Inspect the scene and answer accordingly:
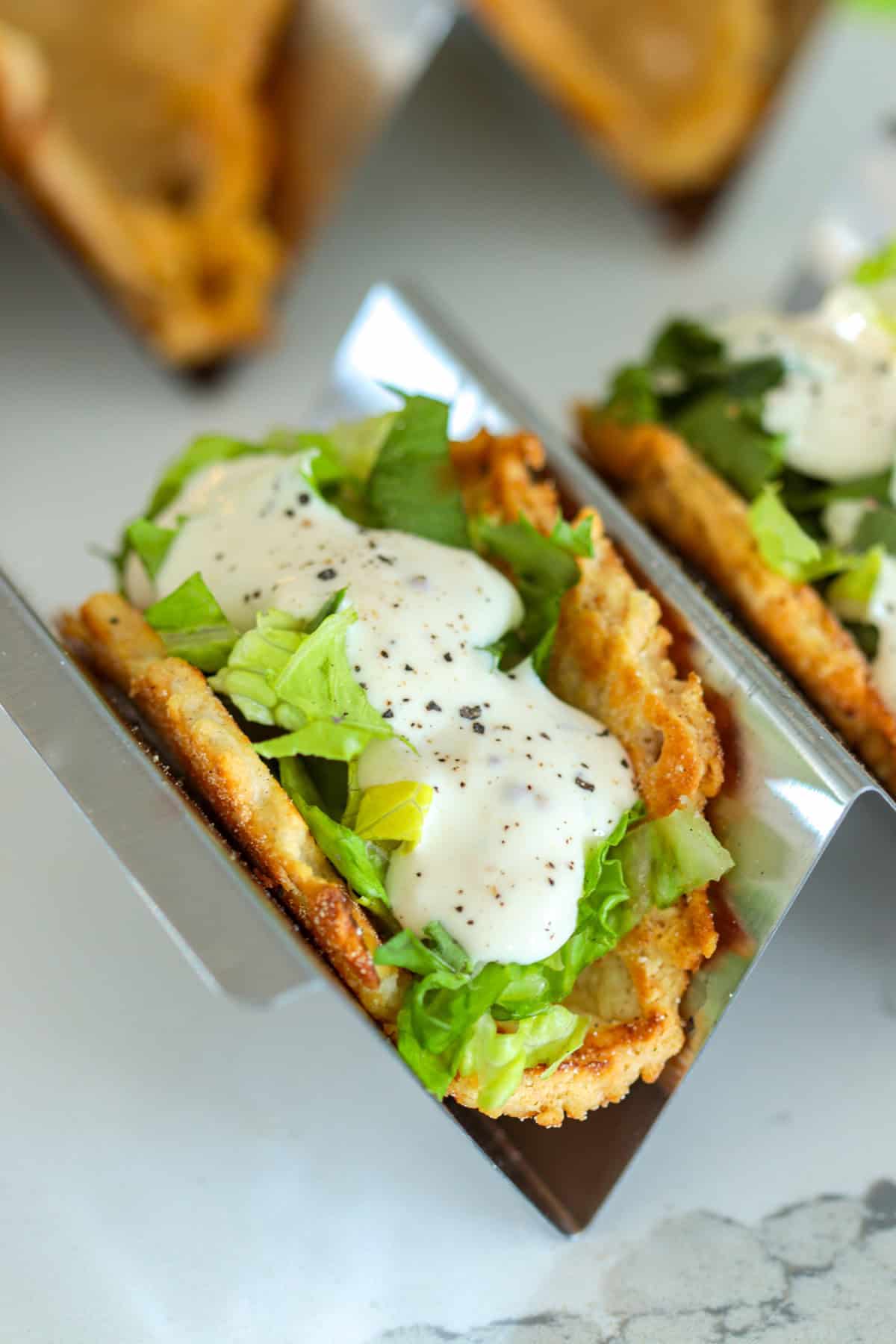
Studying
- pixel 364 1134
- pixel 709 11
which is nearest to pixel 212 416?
pixel 709 11

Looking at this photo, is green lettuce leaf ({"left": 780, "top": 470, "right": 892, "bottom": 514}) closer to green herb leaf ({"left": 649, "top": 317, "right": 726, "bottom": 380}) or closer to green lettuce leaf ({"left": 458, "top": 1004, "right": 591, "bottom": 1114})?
green herb leaf ({"left": 649, "top": 317, "right": 726, "bottom": 380})

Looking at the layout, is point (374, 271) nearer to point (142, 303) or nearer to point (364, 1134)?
point (142, 303)

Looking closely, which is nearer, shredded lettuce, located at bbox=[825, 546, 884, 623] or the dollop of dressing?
shredded lettuce, located at bbox=[825, 546, 884, 623]

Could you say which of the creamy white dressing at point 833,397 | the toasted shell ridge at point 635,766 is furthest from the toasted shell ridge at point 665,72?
the toasted shell ridge at point 635,766

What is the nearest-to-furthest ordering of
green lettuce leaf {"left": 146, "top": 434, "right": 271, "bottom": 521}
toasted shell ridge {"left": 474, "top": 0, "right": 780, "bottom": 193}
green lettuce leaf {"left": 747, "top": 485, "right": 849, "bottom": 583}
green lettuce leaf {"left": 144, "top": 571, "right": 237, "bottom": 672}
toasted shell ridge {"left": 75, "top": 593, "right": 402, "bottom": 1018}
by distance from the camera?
toasted shell ridge {"left": 75, "top": 593, "right": 402, "bottom": 1018} → green lettuce leaf {"left": 144, "top": 571, "right": 237, "bottom": 672} → green lettuce leaf {"left": 747, "top": 485, "right": 849, "bottom": 583} → green lettuce leaf {"left": 146, "top": 434, "right": 271, "bottom": 521} → toasted shell ridge {"left": 474, "top": 0, "right": 780, "bottom": 193}

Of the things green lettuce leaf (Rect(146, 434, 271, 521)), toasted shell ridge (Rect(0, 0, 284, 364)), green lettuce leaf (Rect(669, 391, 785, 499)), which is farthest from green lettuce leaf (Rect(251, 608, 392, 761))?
toasted shell ridge (Rect(0, 0, 284, 364))

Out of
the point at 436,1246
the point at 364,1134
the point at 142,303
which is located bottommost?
the point at 436,1246

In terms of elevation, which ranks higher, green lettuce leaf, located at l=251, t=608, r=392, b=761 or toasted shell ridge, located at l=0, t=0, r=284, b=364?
toasted shell ridge, located at l=0, t=0, r=284, b=364

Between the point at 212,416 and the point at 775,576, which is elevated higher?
the point at 212,416
